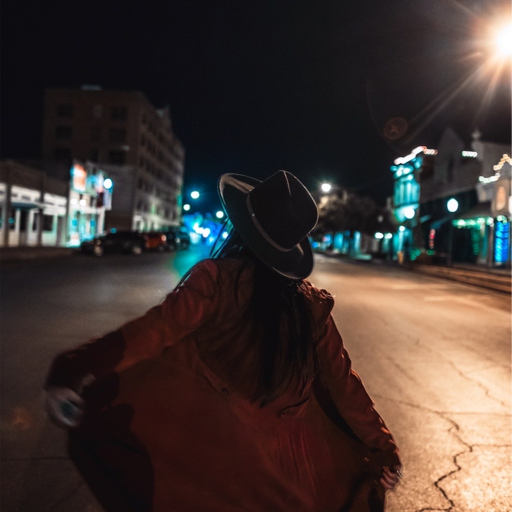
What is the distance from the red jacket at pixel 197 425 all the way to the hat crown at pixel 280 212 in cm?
17

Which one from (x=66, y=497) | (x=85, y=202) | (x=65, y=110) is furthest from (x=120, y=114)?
(x=66, y=497)

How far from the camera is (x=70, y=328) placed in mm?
8266

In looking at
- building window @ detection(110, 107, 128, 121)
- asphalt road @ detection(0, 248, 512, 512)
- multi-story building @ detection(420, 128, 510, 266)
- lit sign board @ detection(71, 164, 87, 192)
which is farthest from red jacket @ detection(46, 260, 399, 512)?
building window @ detection(110, 107, 128, 121)

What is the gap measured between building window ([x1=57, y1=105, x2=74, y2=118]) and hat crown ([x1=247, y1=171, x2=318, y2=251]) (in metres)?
69.9

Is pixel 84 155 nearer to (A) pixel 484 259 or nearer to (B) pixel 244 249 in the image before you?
(A) pixel 484 259

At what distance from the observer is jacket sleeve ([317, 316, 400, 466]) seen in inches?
71.5

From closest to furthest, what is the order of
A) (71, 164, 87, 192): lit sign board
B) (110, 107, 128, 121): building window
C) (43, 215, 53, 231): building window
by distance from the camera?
(43, 215, 53, 231): building window → (71, 164, 87, 192): lit sign board → (110, 107, 128, 121): building window

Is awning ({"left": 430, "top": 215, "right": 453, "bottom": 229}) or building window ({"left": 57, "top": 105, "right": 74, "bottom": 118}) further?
building window ({"left": 57, "top": 105, "right": 74, "bottom": 118})

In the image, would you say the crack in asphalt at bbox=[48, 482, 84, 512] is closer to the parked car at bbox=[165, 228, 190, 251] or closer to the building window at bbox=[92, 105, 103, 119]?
the parked car at bbox=[165, 228, 190, 251]

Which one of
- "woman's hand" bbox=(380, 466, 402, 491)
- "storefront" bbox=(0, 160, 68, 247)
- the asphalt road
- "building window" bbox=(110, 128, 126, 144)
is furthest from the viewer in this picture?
"building window" bbox=(110, 128, 126, 144)

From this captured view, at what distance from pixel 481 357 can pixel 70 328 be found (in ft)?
21.2

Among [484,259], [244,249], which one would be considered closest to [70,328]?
[244,249]

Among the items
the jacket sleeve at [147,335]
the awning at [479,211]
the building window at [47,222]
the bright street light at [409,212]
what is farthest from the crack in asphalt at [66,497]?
the bright street light at [409,212]

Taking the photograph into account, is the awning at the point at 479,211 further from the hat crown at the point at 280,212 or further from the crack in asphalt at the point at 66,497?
the hat crown at the point at 280,212
